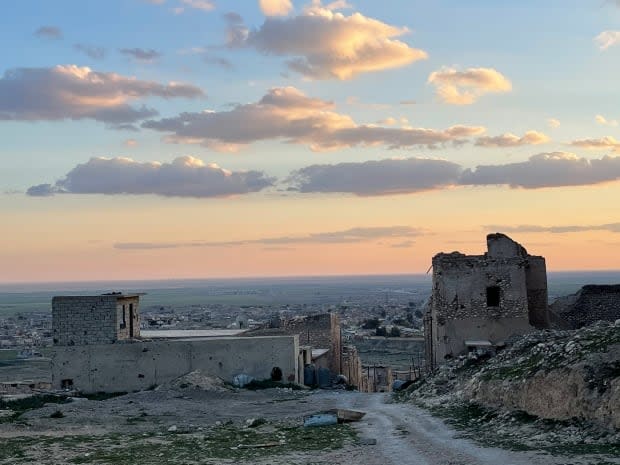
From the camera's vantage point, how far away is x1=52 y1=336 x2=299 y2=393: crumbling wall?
31172 millimetres

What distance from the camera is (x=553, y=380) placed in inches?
687

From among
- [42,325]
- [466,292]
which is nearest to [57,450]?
[466,292]

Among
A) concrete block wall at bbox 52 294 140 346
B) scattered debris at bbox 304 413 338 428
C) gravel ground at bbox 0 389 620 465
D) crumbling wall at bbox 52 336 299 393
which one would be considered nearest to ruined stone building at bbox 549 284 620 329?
gravel ground at bbox 0 389 620 465

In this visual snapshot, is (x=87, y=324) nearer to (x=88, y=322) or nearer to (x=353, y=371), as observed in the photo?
(x=88, y=322)

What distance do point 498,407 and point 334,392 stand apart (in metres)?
11.0

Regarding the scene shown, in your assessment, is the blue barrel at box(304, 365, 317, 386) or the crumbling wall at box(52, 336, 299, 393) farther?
the blue barrel at box(304, 365, 317, 386)

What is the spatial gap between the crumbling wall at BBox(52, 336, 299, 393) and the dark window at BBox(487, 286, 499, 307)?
830 centimetres

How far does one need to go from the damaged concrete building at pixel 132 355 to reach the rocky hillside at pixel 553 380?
334 inches

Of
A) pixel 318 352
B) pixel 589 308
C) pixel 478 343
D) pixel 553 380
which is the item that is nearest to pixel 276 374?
pixel 318 352

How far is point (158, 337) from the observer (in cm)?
3566

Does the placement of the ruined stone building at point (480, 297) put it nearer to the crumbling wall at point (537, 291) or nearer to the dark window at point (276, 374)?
the crumbling wall at point (537, 291)

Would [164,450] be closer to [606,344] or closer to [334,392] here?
[606,344]

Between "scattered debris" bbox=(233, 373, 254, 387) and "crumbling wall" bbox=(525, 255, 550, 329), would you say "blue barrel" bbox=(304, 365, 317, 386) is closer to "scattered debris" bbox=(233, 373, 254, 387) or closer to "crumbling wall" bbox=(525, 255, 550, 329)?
"scattered debris" bbox=(233, 373, 254, 387)

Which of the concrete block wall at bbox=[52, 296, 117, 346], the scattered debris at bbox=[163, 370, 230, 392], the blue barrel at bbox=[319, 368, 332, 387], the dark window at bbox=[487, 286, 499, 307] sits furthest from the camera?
the blue barrel at bbox=[319, 368, 332, 387]
